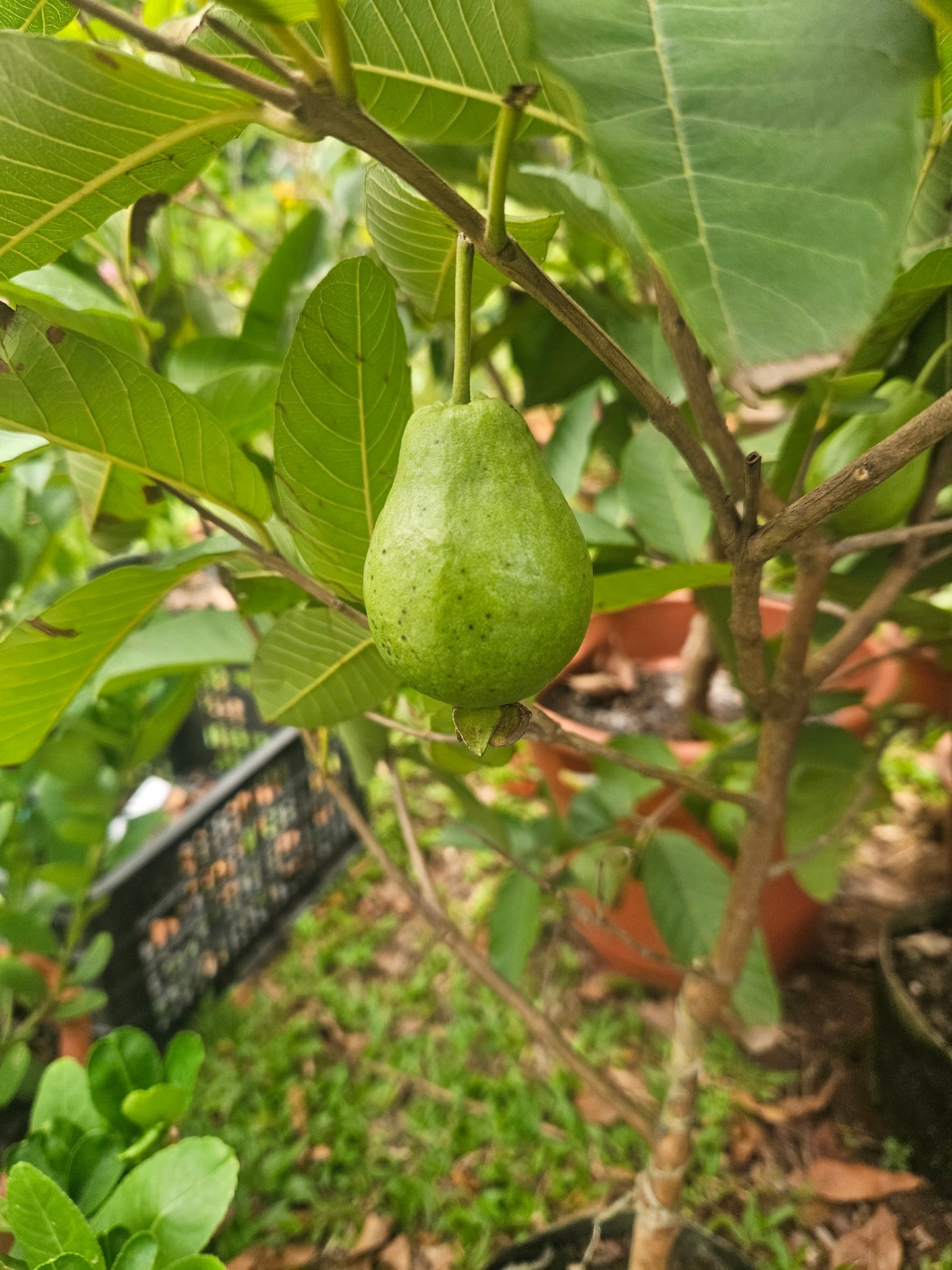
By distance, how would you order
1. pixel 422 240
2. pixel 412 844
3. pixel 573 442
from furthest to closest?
1. pixel 573 442
2. pixel 412 844
3. pixel 422 240

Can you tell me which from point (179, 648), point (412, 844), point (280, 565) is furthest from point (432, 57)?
point (412, 844)

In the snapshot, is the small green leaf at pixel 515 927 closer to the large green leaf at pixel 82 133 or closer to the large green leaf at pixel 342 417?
the large green leaf at pixel 342 417

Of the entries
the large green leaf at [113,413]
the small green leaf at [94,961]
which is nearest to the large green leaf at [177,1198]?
the small green leaf at [94,961]

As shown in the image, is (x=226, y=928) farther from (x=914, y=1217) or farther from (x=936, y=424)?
(x=936, y=424)

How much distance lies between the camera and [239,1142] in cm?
122

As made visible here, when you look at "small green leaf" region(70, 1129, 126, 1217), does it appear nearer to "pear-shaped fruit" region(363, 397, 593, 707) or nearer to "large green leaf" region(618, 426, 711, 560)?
"pear-shaped fruit" region(363, 397, 593, 707)

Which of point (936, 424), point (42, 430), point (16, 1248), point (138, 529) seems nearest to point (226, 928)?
point (16, 1248)

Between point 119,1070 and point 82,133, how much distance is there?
75 centimetres

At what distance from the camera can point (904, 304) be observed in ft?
1.79

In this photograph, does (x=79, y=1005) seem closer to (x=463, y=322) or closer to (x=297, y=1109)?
(x=297, y=1109)

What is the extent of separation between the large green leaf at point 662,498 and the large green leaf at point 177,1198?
2.24 ft

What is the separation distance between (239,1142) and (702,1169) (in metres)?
0.65

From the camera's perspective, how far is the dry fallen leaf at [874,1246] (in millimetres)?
953

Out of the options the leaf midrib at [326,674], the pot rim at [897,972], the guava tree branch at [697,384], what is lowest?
the pot rim at [897,972]
